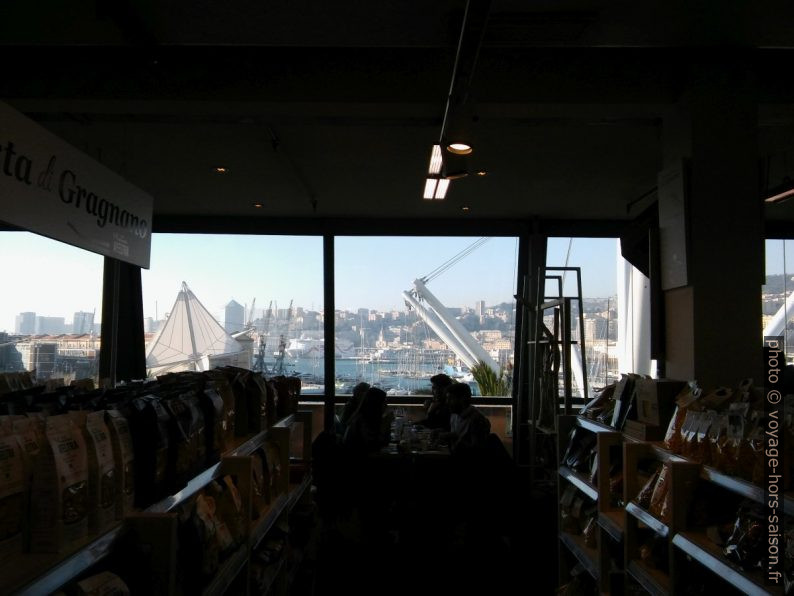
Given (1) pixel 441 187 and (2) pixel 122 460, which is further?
(1) pixel 441 187

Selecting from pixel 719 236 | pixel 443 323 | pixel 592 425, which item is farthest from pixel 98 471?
pixel 443 323

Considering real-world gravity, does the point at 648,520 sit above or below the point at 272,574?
above

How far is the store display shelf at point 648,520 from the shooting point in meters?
2.25

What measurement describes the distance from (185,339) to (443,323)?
354 cm

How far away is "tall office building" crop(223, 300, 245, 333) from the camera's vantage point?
8.08 metres

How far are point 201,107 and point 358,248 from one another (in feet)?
13.7

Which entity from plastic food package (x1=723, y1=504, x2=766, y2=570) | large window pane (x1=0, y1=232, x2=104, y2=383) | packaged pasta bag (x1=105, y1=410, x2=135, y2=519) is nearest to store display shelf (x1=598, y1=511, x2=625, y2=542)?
plastic food package (x1=723, y1=504, x2=766, y2=570)

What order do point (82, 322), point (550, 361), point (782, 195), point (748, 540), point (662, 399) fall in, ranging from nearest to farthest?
point (748, 540)
point (662, 399)
point (782, 195)
point (550, 361)
point (82, 322)

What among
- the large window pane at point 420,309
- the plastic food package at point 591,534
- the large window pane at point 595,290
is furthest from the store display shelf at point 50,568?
the large window pane at point 595,290

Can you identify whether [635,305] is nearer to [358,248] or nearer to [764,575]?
[358,248]

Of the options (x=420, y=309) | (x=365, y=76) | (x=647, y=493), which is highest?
(x=365, y=76)

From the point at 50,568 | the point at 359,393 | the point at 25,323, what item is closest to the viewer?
the point at 50,568

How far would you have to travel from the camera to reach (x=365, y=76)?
3592 millimetres

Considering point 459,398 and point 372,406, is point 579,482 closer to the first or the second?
point 372,406
